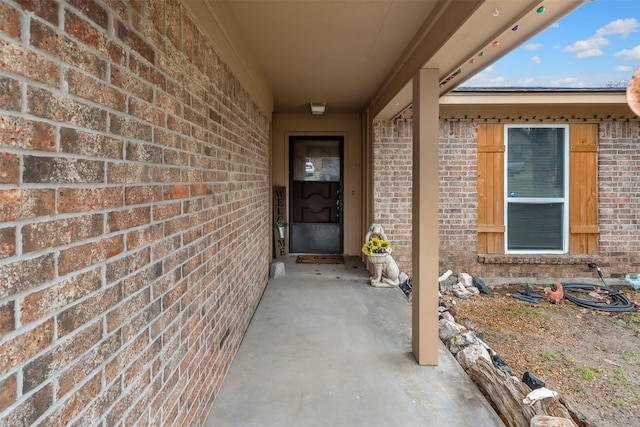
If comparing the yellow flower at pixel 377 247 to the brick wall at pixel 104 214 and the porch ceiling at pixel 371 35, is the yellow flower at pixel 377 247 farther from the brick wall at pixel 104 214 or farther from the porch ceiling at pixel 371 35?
the brick wall at pixel 104 214

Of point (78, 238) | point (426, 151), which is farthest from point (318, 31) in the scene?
point (78, 238)

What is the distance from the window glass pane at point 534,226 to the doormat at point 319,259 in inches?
109

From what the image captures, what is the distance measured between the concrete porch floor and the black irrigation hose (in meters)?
2.76

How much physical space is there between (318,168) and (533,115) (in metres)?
3.60

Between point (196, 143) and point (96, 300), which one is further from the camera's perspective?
point (196, 143)

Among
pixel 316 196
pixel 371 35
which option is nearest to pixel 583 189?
pixel 316 196

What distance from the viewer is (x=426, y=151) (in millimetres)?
2668

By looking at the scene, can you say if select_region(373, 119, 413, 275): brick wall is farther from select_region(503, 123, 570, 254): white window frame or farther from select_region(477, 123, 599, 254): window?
select_region(503, 123, 570, 254): white window frame

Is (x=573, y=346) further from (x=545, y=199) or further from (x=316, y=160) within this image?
(x=316, y=160)

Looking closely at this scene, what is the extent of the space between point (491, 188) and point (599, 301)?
2123mm

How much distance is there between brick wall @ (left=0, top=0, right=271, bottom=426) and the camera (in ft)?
2.37

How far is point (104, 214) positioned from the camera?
1.02 meters

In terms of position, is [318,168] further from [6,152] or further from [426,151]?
[6,152]

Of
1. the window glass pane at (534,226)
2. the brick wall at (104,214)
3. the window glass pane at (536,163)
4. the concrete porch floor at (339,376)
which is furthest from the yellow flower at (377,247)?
the brick wall at (104,214)
